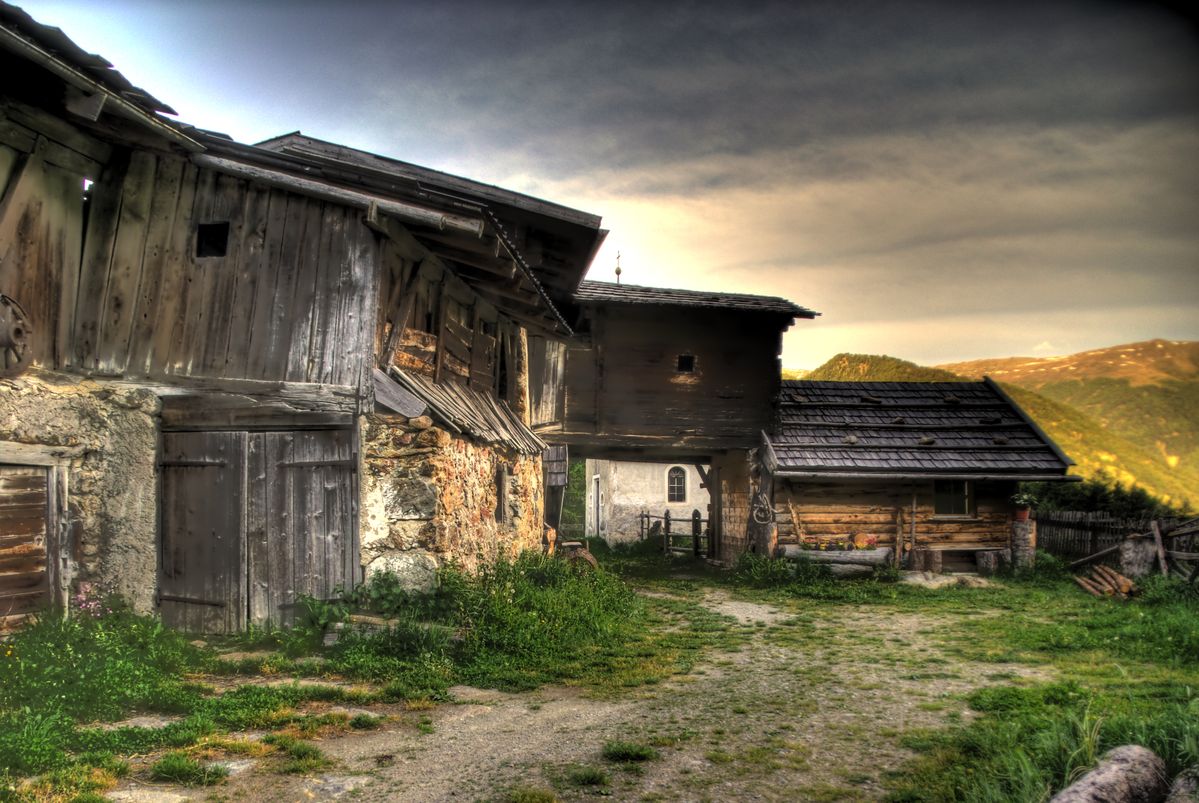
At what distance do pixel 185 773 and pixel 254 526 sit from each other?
3.94 meters

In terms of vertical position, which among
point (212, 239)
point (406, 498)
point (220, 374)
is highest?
point (212, 239)

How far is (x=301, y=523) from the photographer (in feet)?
28.0

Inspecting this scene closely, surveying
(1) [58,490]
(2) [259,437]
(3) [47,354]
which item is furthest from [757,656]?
(3) [47,354]

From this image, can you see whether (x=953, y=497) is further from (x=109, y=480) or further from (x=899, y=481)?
(x=109, y=480)

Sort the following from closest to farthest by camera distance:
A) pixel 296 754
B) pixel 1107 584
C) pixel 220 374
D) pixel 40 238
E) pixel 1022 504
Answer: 1. pixel 296 754
2. pixel 40 238
3. pixel 220 374
4. pixel 1107 584
5. pixel 1022 504

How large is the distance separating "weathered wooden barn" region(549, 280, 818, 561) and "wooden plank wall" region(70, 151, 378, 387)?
10.9 m

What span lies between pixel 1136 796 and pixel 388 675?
19.0ft

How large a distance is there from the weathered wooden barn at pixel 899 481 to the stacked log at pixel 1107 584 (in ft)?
9.44

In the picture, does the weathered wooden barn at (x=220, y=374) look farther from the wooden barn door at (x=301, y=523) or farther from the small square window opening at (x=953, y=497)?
the small square window opening at (x=953, y=497)

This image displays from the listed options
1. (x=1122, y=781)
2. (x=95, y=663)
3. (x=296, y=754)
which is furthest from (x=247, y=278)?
(x=1122, y=781)

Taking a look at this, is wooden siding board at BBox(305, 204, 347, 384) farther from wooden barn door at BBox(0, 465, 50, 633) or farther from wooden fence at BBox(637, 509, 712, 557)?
wooden fence at BBox(637, 509, 712, 557)

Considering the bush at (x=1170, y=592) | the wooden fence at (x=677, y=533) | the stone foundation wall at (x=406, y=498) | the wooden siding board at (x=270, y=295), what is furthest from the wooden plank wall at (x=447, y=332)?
the bush at (x=1170, y=592)

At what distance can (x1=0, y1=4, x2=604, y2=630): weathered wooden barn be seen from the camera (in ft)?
27.3

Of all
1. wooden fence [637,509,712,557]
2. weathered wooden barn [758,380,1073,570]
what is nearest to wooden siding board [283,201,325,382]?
weathered wooden barn [758,380,1073,570]
